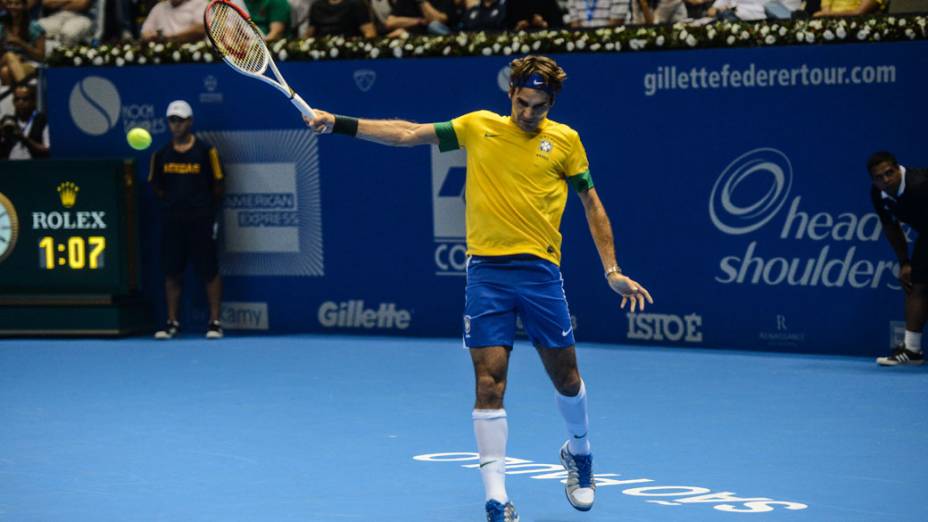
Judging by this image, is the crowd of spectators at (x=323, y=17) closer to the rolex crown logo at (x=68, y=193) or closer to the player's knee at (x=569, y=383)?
the rolex crown logo at (x=68, y=193)

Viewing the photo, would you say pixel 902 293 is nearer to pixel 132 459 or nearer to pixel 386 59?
pixel 386 59

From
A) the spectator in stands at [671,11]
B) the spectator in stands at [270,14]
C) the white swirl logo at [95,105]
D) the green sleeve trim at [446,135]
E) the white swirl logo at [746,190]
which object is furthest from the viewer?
the spectator in stands at [270,14]

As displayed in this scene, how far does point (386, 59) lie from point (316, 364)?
3.41 metres

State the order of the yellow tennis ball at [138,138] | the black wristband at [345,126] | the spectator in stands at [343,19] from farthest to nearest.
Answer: the spectator in stands at [343,19] → the yellow tennis ball at [138,138] → the black wristband at [345,126]

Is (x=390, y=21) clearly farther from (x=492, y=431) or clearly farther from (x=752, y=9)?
(x=492, y=431)

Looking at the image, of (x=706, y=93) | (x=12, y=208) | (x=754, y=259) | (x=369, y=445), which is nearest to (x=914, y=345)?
(x=754, y=259)

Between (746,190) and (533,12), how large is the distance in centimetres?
323

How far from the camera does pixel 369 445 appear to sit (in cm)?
1098

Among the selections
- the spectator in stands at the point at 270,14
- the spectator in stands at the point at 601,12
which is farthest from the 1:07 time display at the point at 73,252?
the spectator in stands at the point at 601,12

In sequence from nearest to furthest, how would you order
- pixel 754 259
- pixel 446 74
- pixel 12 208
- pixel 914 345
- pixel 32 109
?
pixel 914 345, pixel 754 259, pixel 446 74, pixel 12 208, pixel 32 109

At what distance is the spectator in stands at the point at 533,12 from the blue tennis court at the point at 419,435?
3.51 meters

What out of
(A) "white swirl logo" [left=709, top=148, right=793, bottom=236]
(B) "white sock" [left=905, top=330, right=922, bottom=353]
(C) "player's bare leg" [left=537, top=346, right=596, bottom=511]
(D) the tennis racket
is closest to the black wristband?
(D) the tennis racket

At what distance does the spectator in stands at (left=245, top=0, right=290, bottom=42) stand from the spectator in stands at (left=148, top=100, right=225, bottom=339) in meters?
1.38

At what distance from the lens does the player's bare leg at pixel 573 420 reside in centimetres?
860
